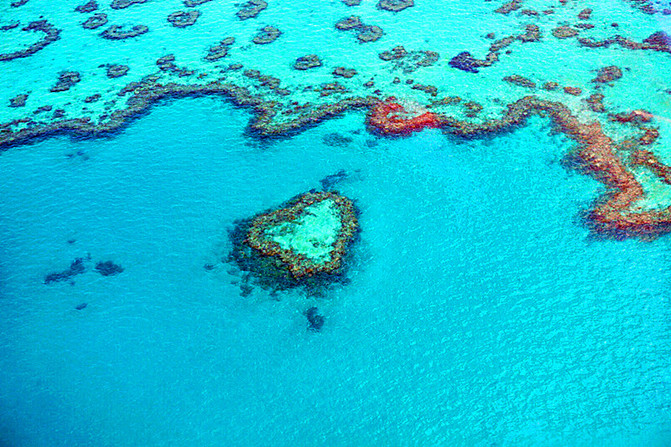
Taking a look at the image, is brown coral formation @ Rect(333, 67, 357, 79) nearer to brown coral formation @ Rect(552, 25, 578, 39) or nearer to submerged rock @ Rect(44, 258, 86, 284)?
brown coral formation @ Rect(552, 25, 578, 39)

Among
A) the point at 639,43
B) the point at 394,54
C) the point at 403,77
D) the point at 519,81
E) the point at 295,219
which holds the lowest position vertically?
the point at 295,219

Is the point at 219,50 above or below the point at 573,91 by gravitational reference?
below

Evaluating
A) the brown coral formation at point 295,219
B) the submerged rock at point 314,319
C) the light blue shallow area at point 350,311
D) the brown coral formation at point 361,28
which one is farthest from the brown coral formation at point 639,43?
the submerged rock at point 314,319

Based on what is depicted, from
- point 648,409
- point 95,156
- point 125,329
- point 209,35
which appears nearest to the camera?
point 648,409

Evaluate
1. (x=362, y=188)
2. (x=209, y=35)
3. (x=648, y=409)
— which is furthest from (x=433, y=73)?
(x=648, y=409)

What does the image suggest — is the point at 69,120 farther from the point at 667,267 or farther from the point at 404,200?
the point at 667,267

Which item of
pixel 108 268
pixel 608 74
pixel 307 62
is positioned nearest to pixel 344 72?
pixel 307 62

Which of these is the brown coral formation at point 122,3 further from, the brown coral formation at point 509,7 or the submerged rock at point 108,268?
the brown coral formation at point 509,7

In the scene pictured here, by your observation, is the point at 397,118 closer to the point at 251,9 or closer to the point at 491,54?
the point at 491,54
